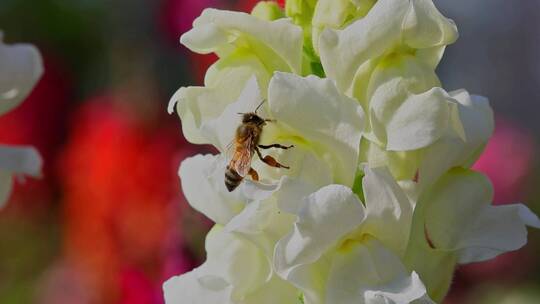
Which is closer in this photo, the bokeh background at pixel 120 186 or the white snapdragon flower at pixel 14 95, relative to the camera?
the white snapdragon flower at pixel 14 95

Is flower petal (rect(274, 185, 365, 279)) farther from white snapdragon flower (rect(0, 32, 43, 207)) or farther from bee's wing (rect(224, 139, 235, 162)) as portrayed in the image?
white snapdragon flower (rect(0, 32, 43, 207))

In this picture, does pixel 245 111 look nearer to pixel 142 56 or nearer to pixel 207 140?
pixel 207 140

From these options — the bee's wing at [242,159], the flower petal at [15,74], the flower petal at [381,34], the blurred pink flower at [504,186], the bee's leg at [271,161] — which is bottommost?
the blurred pink flower at [504,186]

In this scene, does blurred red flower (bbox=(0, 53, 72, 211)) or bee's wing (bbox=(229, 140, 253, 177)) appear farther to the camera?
blurred red flower (bbox=(0, 53, 72, 211))

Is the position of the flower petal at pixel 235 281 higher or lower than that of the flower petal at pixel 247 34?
lower

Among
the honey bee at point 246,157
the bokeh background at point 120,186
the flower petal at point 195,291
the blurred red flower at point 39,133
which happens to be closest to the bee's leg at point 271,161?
the honey bee at point 246,157

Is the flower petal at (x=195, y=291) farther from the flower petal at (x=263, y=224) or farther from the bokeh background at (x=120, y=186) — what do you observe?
the bokeh background at (x=120, y=186)

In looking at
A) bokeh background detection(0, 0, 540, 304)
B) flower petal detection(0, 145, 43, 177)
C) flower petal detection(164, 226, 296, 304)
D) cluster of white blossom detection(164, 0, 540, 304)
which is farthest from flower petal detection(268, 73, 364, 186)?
bokeh background detection(0, 0, 540, 304)
